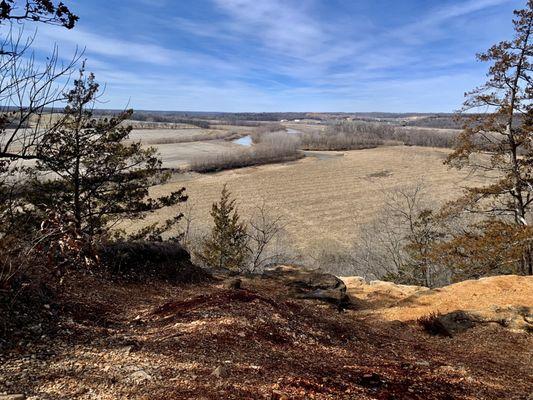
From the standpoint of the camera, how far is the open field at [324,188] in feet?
134

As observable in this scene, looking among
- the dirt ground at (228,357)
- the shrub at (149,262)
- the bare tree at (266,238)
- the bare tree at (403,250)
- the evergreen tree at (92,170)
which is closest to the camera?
the dirt ground at (228,357)

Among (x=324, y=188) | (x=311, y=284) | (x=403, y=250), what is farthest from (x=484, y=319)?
(x=324, y=188)

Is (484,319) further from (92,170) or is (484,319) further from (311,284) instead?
(92,170)

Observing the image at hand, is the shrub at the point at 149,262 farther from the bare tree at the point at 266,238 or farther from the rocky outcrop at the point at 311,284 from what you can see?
the bare tree at the point at 266,238

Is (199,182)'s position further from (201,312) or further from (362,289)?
(201,312)

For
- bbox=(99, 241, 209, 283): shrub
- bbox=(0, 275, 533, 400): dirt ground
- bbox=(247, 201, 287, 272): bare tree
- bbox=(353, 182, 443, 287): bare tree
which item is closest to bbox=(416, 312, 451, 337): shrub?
bbox=(0, 275, 533, 400): dirt ground

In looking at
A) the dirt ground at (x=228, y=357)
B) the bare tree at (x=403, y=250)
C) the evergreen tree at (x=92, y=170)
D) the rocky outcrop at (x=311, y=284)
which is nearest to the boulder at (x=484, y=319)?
the dirt ground at (x=228, y=357)

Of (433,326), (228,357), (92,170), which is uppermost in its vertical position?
(92,170)

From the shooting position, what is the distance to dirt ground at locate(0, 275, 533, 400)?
3.96 meters

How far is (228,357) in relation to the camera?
16.1 feet

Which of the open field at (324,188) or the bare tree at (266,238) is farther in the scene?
the open field at (324,188)

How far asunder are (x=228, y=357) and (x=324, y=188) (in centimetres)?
5243

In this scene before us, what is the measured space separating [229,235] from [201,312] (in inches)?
612

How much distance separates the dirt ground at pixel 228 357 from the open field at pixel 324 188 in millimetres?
27446
